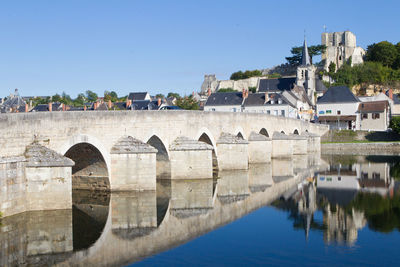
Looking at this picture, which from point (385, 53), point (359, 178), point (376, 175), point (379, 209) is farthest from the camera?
point (385, 53)

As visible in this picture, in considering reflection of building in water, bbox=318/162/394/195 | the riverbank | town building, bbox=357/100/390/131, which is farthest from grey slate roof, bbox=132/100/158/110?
reflection of building in water, bbox=318/162/394/195

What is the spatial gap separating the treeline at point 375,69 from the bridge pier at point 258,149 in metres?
45.6

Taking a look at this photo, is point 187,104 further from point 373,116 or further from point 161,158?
point 161,158

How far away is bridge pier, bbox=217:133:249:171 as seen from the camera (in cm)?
2756

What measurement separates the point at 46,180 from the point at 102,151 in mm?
3755

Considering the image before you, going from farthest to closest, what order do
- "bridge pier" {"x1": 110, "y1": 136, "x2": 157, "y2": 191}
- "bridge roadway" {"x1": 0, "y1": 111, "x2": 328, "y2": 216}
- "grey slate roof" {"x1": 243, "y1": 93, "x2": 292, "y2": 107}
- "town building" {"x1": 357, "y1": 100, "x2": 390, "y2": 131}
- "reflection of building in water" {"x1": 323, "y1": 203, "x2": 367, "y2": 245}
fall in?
"grey slate roof" {"x1": 243, "y1": 93, "x2": 292, "y2": 107} → "town building" {"x1": 357, "y1": 100, "x2": 390, "y2": 131} → "bridge pier" {"x1": 110, "y1": 136, "x2": 157, "y2": 191} → "bridge roadway" {"x1": 0, "y1": 111, "x2": 328, "y2": 216} → "reflection of building in water" {"x1": 323, "y1": 203, "x2": 367, "y2": 245}

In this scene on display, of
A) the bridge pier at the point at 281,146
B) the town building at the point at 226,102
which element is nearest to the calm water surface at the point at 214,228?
the bridge pier at the point at 281,146

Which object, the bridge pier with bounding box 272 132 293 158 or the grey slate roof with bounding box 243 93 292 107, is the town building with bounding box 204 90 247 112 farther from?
the bridge pier with bounding box 272 132 293 158

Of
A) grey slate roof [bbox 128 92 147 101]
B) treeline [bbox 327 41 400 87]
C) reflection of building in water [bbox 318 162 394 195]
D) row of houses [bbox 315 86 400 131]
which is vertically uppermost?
treeline [bbox 327 41 400 87]

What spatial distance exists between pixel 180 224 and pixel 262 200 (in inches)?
216

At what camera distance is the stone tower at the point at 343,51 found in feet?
269

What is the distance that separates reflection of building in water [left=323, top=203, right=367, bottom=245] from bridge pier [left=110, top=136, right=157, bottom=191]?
7150 mm

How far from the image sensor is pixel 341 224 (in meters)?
15.7

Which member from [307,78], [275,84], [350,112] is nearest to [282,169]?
[350,112]
